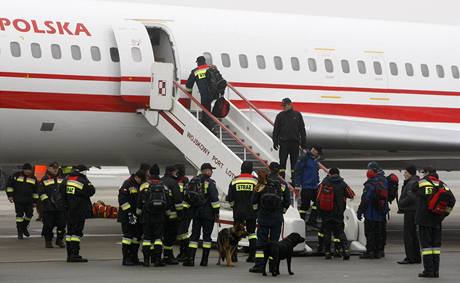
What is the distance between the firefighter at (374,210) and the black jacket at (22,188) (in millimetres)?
7400

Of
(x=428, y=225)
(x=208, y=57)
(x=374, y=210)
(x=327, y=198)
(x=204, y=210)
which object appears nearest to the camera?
(x=428, y=225)

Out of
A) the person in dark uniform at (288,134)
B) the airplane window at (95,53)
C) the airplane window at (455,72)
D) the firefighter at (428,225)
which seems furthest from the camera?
the airplane window at (455,72)

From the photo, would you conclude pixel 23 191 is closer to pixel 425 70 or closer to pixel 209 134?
pixel 209 134

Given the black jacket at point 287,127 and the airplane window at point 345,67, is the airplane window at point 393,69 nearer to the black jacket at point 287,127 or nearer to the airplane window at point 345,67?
the airplane window at point 345,67

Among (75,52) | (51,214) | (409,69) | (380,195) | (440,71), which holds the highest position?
(440,71)

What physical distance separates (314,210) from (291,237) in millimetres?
3795

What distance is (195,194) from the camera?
680 inches

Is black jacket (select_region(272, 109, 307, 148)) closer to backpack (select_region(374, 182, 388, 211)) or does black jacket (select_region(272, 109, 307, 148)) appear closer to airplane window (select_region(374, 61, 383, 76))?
backpack (select_region(374, 182, 388, 211))

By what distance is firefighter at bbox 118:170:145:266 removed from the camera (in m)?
17.3

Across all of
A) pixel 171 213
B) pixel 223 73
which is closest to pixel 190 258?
pixel 171 213

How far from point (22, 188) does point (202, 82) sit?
4.61m

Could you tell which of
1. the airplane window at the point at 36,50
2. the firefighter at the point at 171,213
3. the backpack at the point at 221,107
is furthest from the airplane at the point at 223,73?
the firefighter at the point at 171,213

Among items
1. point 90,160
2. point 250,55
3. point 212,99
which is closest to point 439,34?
point 250,55

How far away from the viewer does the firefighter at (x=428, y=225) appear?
16.1 meters
